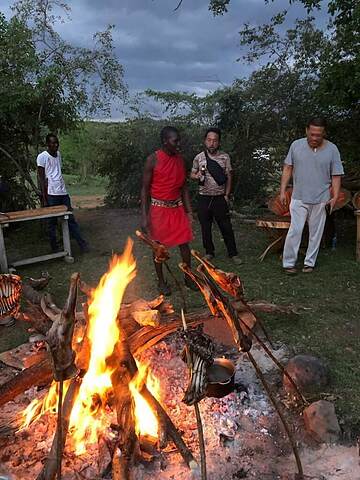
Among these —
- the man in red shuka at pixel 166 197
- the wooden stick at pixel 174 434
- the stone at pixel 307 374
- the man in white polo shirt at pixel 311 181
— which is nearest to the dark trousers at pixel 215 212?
the man in white polo shirt at pixel 311 181

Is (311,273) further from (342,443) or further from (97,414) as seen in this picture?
(97,414)

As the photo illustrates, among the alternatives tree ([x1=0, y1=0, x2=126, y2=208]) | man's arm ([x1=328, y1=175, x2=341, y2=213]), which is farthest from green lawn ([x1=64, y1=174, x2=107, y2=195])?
man's arm ([x1=328, y1=175, x2=341, y2=213])

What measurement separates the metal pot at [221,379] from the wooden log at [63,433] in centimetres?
87

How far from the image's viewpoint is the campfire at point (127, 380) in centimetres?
223

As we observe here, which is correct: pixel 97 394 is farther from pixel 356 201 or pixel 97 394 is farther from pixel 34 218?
pixel 356 201

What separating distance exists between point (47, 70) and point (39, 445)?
6.64m

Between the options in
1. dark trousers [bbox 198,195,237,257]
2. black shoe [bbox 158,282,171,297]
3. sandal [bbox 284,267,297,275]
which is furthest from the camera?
dark trousers [bbox 198,195,237,257]

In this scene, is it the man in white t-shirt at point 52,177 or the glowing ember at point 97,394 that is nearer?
the glowing ember at point 97,394

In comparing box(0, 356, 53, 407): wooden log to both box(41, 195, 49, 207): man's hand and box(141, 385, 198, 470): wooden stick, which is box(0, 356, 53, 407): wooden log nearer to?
box(141, 385, 198, 470): wooden stick

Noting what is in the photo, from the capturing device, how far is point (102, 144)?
1117 cm

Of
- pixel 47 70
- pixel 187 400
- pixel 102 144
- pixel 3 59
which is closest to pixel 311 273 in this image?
pixel 187 400

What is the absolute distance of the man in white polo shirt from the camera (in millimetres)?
5312

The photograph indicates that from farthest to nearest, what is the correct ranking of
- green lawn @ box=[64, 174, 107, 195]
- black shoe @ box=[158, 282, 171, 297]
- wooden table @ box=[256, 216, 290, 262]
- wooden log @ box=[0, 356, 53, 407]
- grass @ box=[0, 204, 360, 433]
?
green lawn @ box=[64, 174, 107, 195] < wooden table @ box=[256, 216, 290, 262] < black shoe @ box=[158, 282, 171, 297] < grass @ box=[0, 204, 360, 433] < wooden log @ box=[0, 356, 53, 407]

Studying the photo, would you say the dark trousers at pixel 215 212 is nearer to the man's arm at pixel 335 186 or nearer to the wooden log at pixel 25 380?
the man's arm at pixel 335 186
